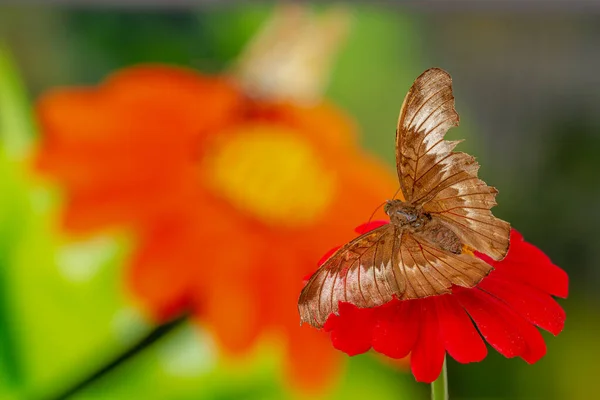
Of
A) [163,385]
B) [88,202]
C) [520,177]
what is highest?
[88,202]

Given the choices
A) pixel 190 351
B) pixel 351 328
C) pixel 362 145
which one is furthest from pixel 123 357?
pixel 351 328

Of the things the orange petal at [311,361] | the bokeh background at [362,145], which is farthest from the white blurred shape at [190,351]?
the orange petal at [311,361]

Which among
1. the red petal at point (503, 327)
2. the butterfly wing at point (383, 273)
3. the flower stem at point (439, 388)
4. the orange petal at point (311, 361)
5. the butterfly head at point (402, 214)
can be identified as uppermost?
the butterfly head at point (402, 214)

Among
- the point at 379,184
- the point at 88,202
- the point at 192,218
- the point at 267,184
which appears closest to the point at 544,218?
the point at 379,184

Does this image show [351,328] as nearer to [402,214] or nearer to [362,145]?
[402,214]

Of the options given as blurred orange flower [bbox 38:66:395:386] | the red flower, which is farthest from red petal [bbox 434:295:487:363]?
blurred orange flower [bbox 38:66:395:386]

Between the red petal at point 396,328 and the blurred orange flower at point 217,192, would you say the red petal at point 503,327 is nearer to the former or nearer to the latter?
the red petal at point 396,328

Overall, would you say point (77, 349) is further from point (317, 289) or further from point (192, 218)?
point (317, 289)
